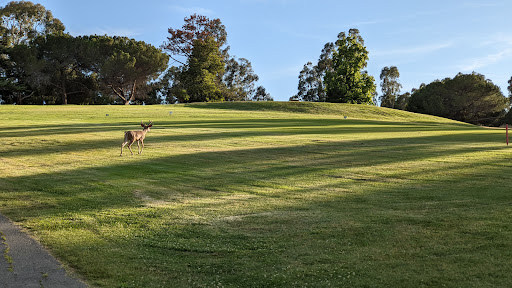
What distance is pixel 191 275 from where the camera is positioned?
6.46m

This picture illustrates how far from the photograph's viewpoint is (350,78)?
80750 mm

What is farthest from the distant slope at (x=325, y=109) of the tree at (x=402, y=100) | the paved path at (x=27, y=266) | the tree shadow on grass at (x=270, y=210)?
the paved path at (x=27, y=266)

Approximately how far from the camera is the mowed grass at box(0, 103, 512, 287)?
6469mm

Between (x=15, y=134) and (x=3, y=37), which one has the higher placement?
(x=3, y=37)

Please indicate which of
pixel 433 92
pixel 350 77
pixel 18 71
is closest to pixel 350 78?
pixel 350 77

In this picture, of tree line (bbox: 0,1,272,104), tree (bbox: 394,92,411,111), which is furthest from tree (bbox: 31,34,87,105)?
tree (bbox: 394,92,411,111)

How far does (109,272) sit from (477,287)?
492cm

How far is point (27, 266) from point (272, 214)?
15.3ft

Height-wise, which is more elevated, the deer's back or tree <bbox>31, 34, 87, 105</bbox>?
tree <bbox>31, 34, 87, 105</bbox>

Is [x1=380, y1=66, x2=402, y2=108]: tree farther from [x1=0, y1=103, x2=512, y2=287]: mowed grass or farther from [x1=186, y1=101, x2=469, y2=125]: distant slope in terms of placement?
[x1=0, y1=103, x2=512, y2=287]: mowed grass

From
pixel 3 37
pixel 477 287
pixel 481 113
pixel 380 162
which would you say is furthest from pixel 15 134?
pixel 481 113

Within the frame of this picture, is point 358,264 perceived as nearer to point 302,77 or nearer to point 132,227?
point 132,227

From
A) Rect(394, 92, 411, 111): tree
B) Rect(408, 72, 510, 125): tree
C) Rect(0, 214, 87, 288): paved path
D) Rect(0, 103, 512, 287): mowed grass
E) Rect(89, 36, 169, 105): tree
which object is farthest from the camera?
Rect(394, 92, 411, 111): tree

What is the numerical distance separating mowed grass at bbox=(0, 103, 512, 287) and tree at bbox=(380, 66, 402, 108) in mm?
90187
